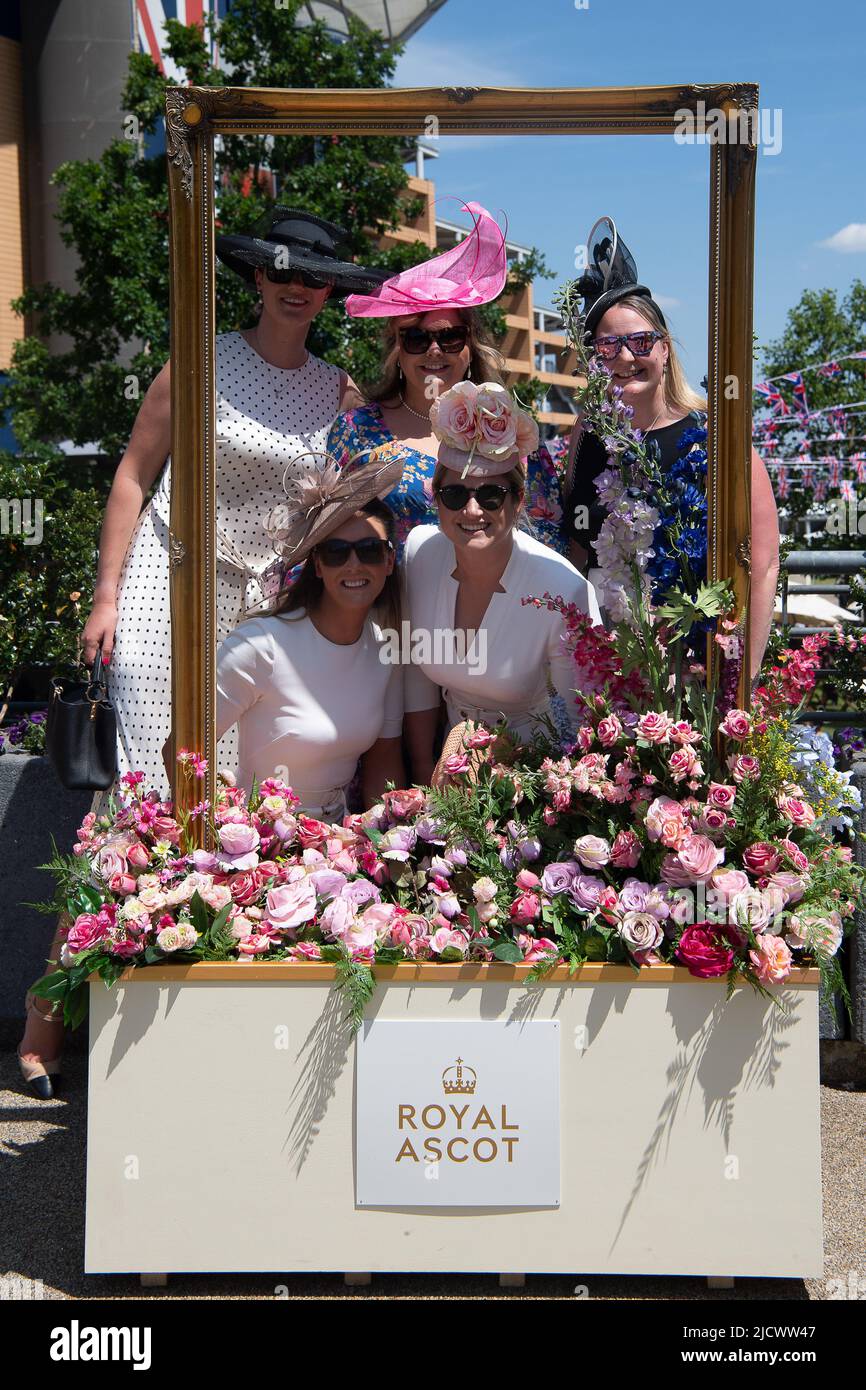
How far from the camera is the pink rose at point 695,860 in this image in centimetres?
250

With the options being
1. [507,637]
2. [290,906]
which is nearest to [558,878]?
[290,906]

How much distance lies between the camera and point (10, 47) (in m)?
15.4

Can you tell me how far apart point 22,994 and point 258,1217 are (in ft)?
5.69

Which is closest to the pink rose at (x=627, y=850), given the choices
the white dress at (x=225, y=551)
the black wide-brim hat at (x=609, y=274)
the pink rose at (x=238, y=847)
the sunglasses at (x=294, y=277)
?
the pink rose at (x=238, y=847)

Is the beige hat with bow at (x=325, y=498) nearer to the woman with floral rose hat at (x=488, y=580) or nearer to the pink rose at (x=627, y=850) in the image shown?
the woman with floral rose hat at (x=488, y=580)

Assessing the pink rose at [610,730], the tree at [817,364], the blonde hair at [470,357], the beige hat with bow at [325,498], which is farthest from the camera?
the tree at [817,364]

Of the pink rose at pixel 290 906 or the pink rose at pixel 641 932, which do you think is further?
the pink rose at pixel 290 906

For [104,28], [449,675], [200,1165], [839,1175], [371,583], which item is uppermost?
[104,28]

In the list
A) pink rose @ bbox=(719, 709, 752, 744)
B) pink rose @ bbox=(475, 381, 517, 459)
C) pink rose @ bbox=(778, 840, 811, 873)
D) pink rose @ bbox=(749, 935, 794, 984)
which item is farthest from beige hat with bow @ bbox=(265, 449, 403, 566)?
pink rose @ bbox=(749, 935, 794, 984)

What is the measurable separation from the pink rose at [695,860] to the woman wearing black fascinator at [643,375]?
2.05 feet

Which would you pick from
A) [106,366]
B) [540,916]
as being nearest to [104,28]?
[106,366]

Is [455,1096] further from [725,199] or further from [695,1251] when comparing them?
[725,199]

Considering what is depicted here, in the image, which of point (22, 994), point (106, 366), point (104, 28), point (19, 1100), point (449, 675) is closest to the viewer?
point (449, 675)

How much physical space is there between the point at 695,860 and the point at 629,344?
51.5 inches
